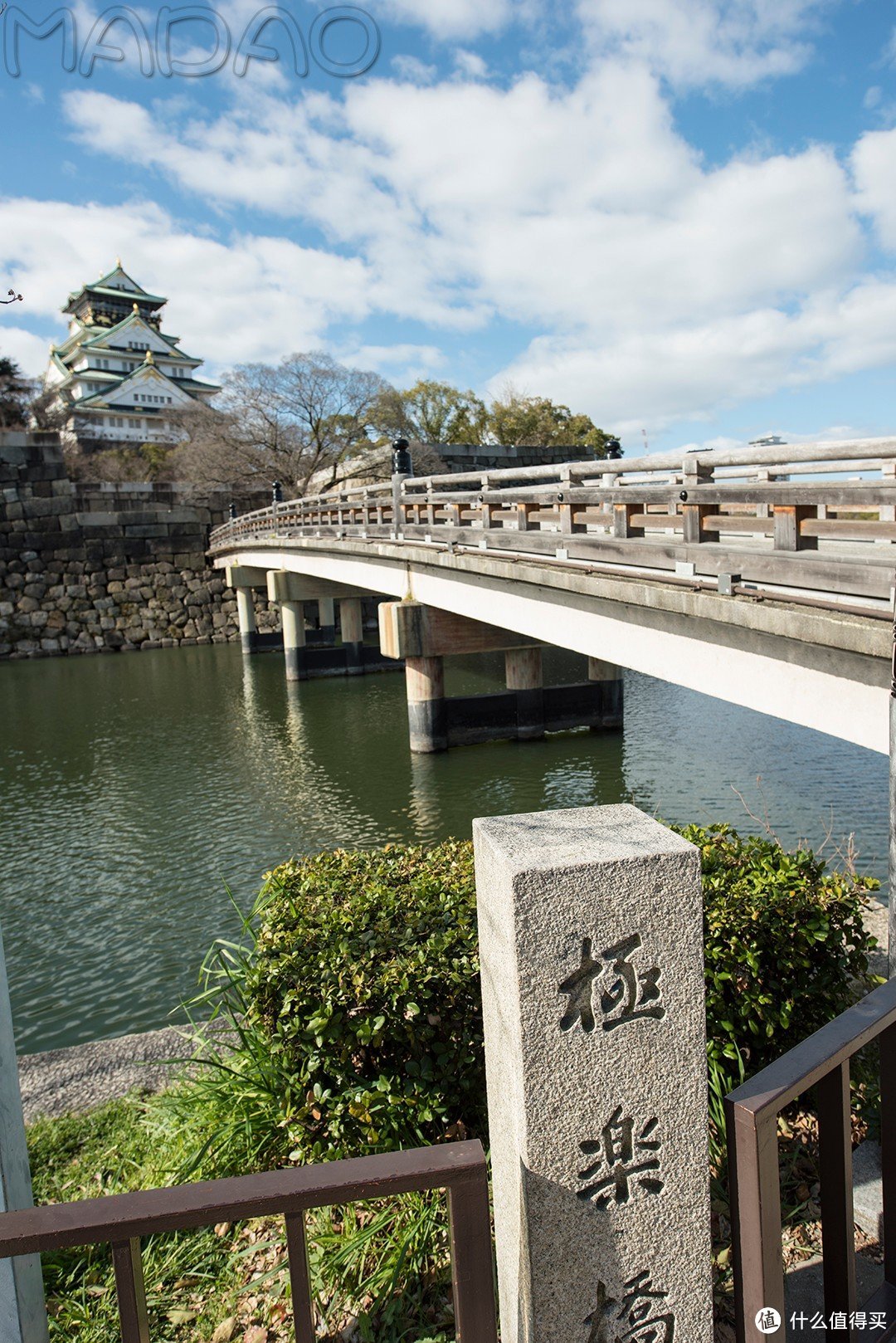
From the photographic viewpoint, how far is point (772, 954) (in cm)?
378

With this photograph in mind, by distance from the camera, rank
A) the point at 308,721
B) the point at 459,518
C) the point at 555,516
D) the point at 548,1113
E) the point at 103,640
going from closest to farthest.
Answer: 1. the point at 548,1113
2. the point at 555,516
3. the point at 459,518
4. the point at 308,721
5. the point at 103,640

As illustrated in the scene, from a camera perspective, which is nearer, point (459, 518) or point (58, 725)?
point (459, 518)

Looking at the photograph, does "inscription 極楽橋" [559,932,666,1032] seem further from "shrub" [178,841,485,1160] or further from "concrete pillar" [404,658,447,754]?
"concrete pillar" [404,658,447,754]

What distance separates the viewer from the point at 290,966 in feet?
11.7

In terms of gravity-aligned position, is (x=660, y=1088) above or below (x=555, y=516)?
below

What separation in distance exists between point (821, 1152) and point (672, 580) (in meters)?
6.85

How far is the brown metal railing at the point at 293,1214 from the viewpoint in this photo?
5.13 ft

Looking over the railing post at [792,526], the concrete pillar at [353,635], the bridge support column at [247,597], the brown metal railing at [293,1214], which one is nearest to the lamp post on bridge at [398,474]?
the concrete pillar at [353,635]

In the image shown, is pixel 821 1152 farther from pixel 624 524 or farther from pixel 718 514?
pixel 624 524

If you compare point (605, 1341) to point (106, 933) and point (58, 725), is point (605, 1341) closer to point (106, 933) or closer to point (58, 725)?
point (106, 933)

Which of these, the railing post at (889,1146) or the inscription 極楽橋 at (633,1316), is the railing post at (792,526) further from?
the inscription 極楽橋 at (633,1316)

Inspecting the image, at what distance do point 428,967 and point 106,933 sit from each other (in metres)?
6.82

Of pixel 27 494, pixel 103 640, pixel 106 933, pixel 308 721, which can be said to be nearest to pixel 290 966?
pixel 106 933

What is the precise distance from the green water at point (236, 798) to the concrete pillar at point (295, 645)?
376 centimetres
